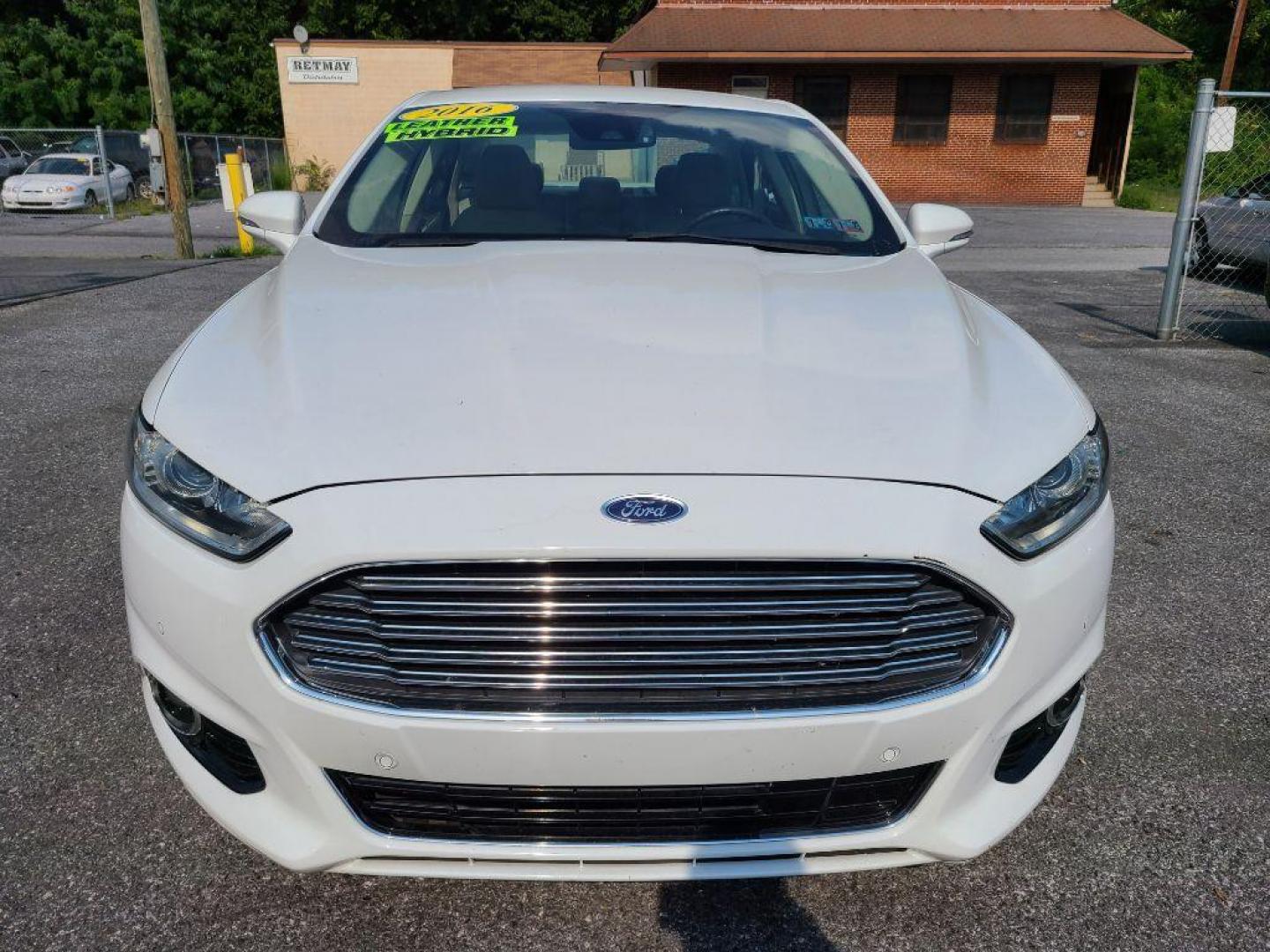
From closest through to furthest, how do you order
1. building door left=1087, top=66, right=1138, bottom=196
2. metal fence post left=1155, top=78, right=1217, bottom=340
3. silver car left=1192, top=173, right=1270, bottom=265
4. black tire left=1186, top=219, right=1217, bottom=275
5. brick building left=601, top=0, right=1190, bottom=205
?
1. metal fence post left=1155, top=78, right=1217, bottom=340
2. silver car left=1192, top=173, right=1270, bottom=265
3. black tire left=1186, top=219, right=1217, bottom=275
4. brick building left=601, top=0, right=1190, bottom=205
5. building door left=1087, top=66, right=1138, bottom=196

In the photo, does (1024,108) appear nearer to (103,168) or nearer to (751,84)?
(751,84)

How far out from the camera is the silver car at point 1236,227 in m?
10.8

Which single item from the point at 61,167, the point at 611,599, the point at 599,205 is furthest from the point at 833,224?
the point at 61,167

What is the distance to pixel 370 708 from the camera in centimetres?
164

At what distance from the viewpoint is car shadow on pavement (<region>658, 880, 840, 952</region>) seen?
76.7 inches

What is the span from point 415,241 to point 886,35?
24.7 meters

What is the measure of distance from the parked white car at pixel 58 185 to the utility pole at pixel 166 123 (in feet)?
30.2

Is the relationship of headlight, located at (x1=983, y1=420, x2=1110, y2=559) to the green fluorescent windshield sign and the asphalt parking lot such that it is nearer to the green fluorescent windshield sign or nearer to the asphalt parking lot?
the asphalt parking lot

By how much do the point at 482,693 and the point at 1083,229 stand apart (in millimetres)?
19482

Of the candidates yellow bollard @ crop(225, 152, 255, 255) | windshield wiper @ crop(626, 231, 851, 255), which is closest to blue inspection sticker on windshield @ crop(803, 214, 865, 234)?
windshield wiper @ crop(626, 231, 851, 255)

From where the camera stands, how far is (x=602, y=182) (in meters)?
3.18

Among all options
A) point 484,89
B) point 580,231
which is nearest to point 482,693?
point 580,231

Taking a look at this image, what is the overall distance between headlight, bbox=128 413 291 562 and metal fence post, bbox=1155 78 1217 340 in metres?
7.59

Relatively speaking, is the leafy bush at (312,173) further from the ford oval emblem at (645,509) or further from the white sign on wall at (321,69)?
the ford oval emblem at (645,509)
